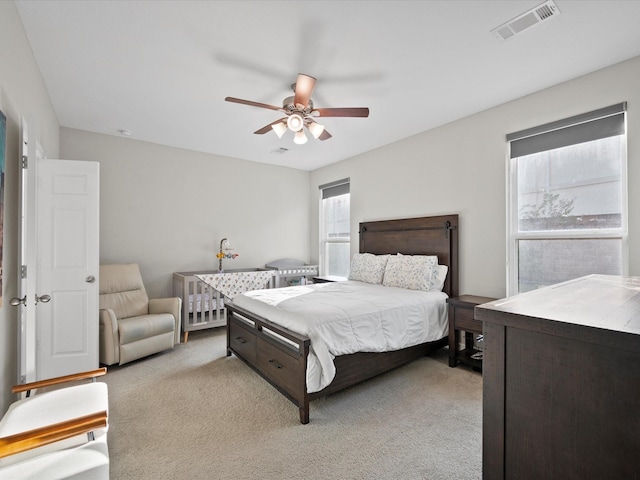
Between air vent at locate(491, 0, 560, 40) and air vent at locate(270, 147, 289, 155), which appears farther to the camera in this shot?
air vent at locate(270, 147, 289, 155)

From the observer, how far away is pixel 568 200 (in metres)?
2.85

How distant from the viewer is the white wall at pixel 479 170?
2.49 m

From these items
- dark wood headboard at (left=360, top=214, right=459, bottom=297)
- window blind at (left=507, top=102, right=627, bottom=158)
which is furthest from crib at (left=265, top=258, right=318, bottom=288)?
window blind at (left=507, top=102, right=627, bottom=158)

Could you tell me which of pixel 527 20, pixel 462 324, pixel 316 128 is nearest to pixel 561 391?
pixel 527 20

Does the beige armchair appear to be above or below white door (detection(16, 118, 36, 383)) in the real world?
below

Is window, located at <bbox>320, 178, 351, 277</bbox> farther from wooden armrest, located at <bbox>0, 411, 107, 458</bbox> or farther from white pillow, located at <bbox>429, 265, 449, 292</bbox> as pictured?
wooden armrest, located at <bbox>0, 411, 107, 458</bbox>

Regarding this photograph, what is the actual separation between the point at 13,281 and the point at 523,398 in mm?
2760

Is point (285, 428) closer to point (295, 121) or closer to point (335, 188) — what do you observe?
point (295, 121)

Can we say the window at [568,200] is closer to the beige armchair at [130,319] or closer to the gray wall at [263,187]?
the gray wall at [263,187]

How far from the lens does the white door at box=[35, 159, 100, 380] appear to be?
2.62 metres

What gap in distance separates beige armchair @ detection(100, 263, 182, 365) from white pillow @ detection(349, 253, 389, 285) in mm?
2319

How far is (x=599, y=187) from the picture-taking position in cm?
267

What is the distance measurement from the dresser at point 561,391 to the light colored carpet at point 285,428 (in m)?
1.18

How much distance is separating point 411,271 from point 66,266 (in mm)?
3440
